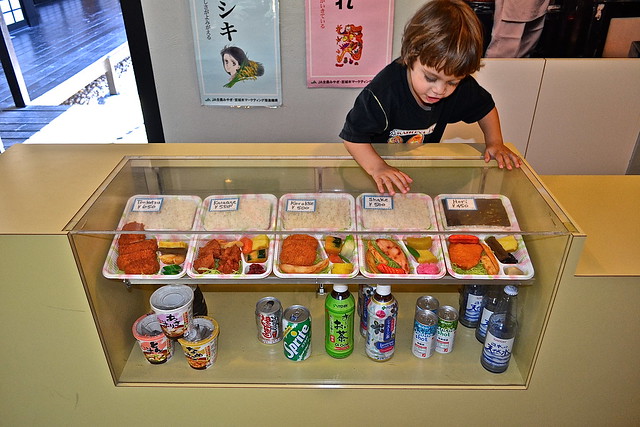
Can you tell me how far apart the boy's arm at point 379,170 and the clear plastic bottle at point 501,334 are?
44 cm

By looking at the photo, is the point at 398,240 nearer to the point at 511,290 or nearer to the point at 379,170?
the point at 379,170

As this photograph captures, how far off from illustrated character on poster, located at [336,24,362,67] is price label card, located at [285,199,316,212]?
158 centimetres

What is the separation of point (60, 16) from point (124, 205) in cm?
714

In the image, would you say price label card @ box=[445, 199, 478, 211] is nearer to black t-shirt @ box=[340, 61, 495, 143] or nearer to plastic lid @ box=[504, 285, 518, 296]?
plastic lid @ box=[504, 285, 518, 296]

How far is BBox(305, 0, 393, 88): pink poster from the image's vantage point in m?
2.70

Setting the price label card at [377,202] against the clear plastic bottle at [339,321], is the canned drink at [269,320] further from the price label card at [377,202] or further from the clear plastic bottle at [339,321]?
the price label card at [377,202]

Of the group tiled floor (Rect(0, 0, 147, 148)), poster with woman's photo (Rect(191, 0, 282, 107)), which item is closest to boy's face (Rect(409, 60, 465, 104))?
poster with woman's photo (Rect(191, 0, 282, 107))

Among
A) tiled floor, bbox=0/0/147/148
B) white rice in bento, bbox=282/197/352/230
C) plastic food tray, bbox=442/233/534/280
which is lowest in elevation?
tiled floor, bbox=0/0/147/148

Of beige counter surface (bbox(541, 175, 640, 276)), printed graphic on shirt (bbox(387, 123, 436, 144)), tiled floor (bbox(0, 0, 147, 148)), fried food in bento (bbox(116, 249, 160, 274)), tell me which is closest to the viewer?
beige counter surface (bbox(541, 175, 640, 276))

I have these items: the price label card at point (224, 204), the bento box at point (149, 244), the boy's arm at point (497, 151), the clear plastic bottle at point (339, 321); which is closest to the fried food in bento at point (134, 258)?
the bento box at point (149, 244)

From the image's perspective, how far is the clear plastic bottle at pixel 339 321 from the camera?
1.44 m

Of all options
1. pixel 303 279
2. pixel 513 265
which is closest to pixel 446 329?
pixel 513 265

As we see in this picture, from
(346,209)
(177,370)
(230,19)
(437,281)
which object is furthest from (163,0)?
(437,281)

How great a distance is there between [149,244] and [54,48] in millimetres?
6175
